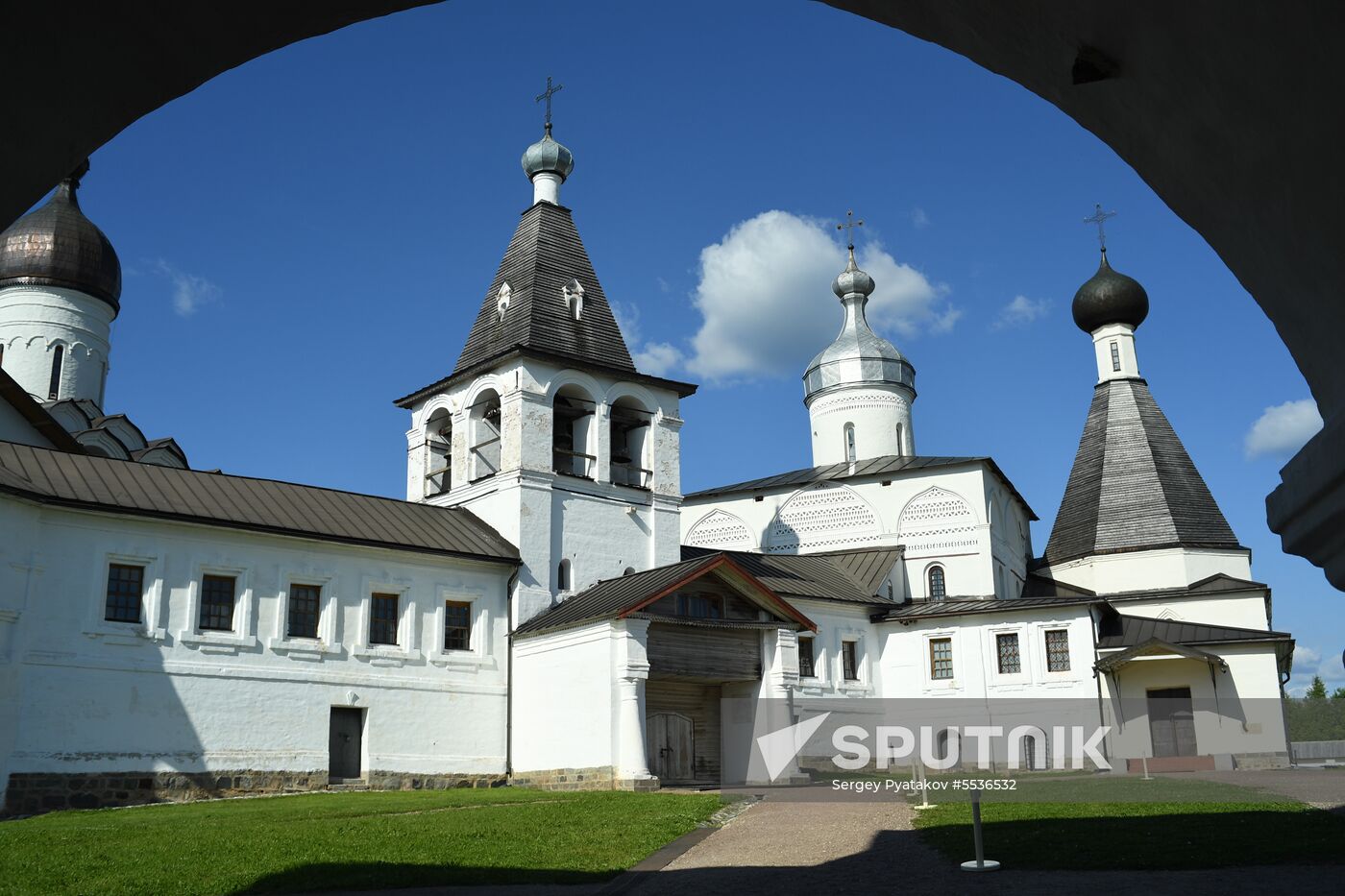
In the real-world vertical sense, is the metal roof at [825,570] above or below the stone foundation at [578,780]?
above

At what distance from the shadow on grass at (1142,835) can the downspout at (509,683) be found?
11403 mm

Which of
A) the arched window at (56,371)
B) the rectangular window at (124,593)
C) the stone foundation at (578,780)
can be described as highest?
the arched window at (56,371)

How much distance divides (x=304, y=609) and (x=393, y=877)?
1335 cm

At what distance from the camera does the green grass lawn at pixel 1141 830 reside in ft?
34.4

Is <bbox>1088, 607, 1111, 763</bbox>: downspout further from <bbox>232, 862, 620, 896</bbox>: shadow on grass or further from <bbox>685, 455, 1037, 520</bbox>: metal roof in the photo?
<bbox>232, 862, 620, 896</bbox>: shadow on grass

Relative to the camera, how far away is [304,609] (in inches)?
910

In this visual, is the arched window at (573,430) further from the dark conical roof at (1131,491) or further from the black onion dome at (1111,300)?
the black onion dome at (1111,300)

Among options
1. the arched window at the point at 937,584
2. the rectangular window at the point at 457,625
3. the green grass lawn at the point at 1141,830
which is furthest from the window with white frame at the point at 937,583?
the green grass lawn at the point at 1141,830

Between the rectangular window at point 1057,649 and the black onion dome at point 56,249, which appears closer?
the rectangular window at point 1057,649

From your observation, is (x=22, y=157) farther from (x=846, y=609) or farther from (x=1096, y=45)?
(x=846, y=609)

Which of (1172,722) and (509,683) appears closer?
(509,683)

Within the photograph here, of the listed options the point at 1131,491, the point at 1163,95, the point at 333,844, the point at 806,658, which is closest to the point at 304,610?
the point at 333,844

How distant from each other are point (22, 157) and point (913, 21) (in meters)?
2.57

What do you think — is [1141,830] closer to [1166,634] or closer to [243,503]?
[243,503]
